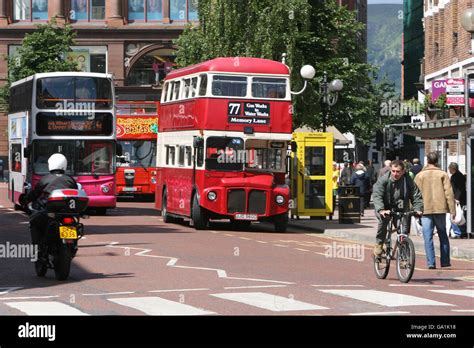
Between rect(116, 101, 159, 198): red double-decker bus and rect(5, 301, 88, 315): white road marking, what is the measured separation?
132 feet

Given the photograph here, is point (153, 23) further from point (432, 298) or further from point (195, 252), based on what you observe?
point (432, 298)

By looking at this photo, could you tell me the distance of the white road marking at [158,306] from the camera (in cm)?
1473

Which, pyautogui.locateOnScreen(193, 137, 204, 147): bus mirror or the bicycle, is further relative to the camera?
pyautogui.locateOnScreen(193, 137, 204, 147): bus mirror

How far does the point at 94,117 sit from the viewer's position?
4019cm

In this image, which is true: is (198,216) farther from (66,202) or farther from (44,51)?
(44,51)

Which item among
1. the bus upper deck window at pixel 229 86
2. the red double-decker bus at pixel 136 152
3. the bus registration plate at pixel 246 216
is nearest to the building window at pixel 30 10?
the red double-decker bus at pixel 136 152

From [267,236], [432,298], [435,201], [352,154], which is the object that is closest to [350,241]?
[267,236]

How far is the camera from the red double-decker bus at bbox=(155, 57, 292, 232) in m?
34.2

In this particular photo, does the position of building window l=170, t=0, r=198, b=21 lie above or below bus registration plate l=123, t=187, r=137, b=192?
above

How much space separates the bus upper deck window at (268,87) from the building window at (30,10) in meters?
57.5

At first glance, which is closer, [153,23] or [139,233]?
[139,233]

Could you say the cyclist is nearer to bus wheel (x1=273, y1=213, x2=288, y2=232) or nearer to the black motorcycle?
the black motorcycle

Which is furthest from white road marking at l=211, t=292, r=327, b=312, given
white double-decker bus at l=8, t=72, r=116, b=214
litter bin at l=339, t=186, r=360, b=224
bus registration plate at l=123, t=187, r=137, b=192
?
bus registration plate at l=123, t=187, r=137, b=192
